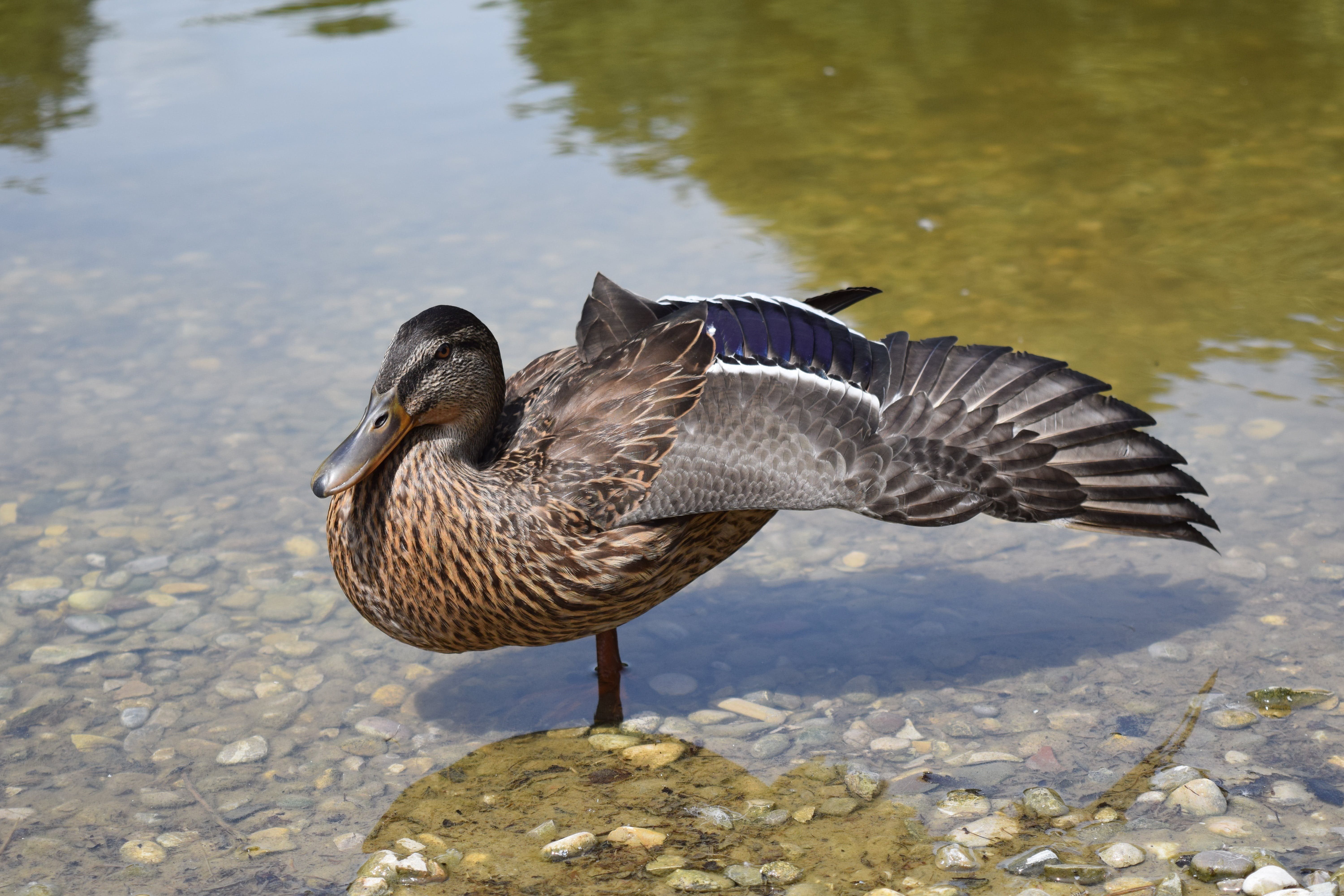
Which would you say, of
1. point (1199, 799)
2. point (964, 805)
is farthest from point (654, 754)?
point (1199, 799)

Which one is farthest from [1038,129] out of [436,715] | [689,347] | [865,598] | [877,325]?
[436,715]

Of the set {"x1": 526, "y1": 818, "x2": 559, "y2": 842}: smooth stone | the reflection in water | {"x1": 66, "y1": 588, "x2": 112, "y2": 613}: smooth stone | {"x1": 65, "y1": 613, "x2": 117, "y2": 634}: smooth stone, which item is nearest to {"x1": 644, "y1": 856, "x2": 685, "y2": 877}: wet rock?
{"x1": 526, "y1": 818, "x2": 559, "y2": 842}: smooth stone

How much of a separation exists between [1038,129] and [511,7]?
5.81 metres

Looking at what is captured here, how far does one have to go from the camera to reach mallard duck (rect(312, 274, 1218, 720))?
436cm

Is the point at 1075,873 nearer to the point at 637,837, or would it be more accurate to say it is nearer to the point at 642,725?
the point at 637,837

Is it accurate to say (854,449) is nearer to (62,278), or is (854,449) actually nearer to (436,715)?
(436,715)

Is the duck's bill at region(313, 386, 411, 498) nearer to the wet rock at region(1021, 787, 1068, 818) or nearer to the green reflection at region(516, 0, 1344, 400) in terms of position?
the wet rock at region(1021, 787, 1068, 818)

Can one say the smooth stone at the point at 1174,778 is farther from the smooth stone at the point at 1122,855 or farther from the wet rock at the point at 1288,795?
Result: the smooth stone at the point at 1122,855

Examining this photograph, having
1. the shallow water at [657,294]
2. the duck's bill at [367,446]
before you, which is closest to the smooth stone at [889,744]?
the shallow water at [657,294]

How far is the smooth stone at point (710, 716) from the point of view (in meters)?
5.05

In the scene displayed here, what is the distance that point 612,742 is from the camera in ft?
16.2

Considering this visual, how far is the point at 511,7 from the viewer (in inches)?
512

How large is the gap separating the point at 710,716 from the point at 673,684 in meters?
0.28

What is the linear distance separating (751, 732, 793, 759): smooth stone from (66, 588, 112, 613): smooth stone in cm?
292
